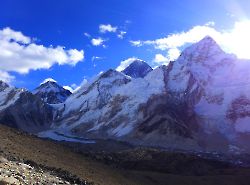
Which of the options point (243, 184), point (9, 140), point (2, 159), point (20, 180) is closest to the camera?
point (20, 180)

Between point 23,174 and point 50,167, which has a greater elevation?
point 50,167

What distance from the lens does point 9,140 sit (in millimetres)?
48094

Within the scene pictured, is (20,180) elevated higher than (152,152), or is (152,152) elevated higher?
(152,152)

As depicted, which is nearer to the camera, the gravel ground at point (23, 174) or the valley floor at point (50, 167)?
the gravel ground at point (23, 174)

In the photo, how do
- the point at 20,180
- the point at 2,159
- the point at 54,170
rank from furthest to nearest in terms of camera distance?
the point at 54,170, the point at 2,159, the point at 20,180

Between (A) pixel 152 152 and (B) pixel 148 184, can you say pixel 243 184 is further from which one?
(A) pixel 152 152

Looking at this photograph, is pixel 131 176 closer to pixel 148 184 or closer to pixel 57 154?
pixel 148 184

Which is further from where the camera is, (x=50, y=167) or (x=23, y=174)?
(x=50, y=167)

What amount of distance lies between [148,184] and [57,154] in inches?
483

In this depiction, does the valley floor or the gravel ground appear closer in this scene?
the gravel ground

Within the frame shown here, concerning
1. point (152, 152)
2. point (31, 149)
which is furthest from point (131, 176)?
point (152, 152)

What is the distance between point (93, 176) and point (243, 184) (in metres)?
36.7

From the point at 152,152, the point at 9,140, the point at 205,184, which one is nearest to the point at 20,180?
the point at 9,140

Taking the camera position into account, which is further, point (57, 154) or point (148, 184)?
point (148, 184)
